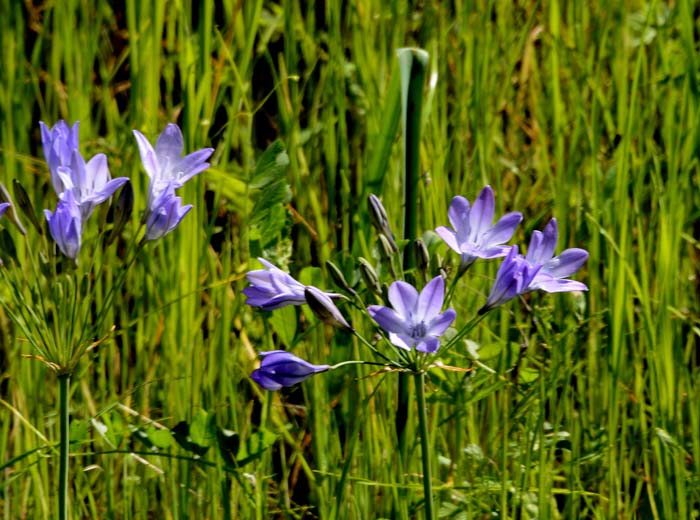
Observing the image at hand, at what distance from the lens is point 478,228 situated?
1.29 metres

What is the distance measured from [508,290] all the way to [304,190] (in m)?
1.06

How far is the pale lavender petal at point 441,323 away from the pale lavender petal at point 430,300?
16 mm

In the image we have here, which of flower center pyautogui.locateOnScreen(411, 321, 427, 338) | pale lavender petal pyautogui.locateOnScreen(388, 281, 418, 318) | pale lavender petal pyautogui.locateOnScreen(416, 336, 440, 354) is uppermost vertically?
pale lavender petal pyautogui.locateOnScreen(388, 281, 418, 318)

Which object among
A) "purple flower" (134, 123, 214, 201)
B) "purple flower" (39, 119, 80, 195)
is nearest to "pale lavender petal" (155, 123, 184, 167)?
"purple flower" (134, 123, 214, 201)

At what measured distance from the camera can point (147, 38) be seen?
7.18 ft

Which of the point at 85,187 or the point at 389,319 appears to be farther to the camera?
the point at 85,187

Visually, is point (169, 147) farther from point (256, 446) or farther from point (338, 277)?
point (256, 446)

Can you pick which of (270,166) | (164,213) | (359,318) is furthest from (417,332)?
(359,318)

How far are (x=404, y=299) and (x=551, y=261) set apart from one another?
23cm

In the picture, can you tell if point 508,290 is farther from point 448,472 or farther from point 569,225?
point 569,225

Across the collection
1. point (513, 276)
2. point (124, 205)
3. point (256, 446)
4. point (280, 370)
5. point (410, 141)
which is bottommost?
point (256, 446)

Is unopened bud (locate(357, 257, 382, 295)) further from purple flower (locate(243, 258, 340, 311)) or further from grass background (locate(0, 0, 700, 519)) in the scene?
grass background (locate(0, 0, 700, 519))

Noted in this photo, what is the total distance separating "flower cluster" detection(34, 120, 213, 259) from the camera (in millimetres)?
1175

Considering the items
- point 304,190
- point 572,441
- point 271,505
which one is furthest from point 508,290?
point 304,190
